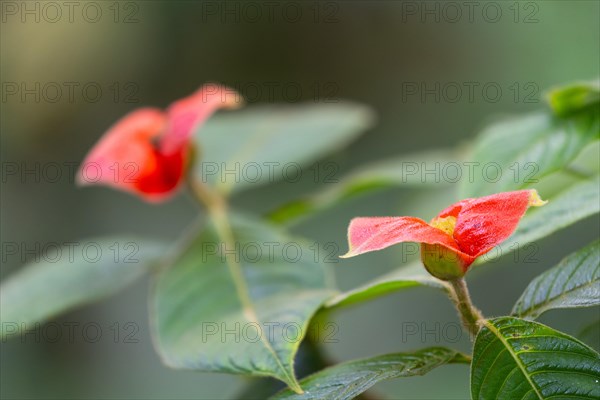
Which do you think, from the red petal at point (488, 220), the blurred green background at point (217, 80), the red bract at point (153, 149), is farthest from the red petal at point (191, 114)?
the blurred green background at point (217, 80)

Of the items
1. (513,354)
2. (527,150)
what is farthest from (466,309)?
(527,150)

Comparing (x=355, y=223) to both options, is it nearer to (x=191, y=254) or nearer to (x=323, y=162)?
(x=191, y=254)

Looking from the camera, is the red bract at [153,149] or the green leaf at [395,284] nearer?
the green leaf at [395,284]

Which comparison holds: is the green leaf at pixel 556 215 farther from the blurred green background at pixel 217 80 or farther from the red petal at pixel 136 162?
the blurred green background at pixel 217 80

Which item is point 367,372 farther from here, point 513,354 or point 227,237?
point 227,237

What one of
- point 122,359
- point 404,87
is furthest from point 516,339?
point 404,87
